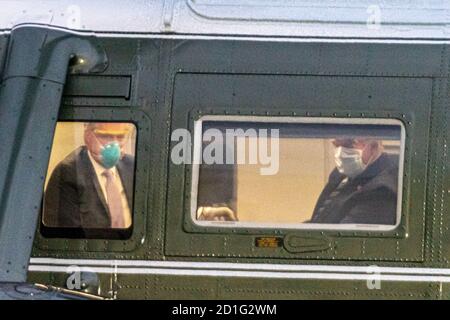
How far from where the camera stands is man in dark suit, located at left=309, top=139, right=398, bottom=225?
5621mm

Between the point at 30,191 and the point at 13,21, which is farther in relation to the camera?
the point at 13,21

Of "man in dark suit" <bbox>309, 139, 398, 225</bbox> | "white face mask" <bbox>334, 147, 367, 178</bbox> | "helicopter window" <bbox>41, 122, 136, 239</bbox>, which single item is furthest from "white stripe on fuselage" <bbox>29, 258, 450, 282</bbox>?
"white face mask" <bbox>334, 147, 367, 178</bbox>

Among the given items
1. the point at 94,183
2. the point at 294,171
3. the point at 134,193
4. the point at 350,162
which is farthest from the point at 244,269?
the point at 94,183

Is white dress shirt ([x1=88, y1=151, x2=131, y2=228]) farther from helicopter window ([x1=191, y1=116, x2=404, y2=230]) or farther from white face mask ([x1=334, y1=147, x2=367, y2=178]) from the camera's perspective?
white face mask ([x1=334, y1=147, x2=367, y2=178])

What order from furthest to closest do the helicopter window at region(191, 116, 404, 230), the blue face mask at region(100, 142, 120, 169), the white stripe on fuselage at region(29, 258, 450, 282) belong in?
the blue face mask at region(100, 142, 120, 169), the helicopter window at region(191, 116, 404, 230), the white stripe on fuselage at region(29, 258, 450, 282)

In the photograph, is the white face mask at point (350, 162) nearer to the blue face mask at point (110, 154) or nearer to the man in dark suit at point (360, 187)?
the man in dark suit at point (360, 187)

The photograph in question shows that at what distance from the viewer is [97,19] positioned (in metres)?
5.86

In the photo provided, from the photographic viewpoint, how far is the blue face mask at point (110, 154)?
18.9 feet

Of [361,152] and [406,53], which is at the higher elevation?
[406,53]

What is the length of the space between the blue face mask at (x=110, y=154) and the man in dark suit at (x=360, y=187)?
141 centimetres

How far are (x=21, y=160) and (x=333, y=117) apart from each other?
6.86ft
